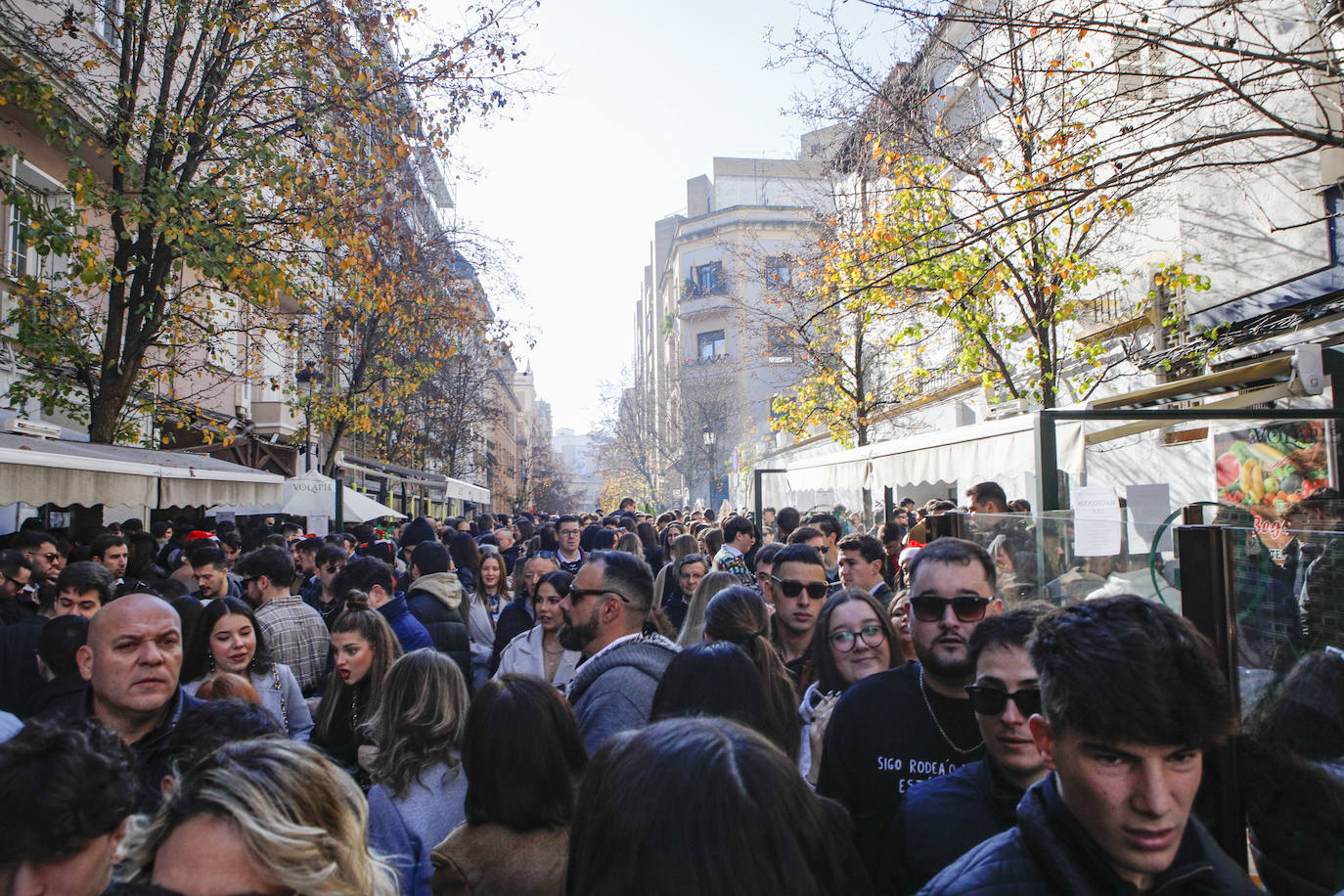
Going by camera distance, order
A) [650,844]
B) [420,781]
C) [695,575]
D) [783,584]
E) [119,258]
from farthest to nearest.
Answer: [119,258]
[695,575]
[783,584]
[420,781]
[650,844]

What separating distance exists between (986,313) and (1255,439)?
12.5ft

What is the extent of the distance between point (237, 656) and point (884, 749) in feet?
10.2

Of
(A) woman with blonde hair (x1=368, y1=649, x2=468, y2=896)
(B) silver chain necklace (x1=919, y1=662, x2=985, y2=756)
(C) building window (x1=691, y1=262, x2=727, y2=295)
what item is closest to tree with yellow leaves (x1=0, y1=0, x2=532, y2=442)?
(A) woman with blonde hair (x1=368, y1=649, x2=468, y2=896)

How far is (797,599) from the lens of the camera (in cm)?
480

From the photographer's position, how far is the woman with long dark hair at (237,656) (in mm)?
4445

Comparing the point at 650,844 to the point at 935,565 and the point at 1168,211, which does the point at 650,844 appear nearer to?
the point at 935,565

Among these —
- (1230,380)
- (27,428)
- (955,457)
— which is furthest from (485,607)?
(1230,380)

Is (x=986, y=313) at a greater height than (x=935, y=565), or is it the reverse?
(x=986, y=313)

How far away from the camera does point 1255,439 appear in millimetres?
12258

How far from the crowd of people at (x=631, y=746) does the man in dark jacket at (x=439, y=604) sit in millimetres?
526

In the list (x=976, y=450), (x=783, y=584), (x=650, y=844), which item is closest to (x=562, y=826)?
(x=650, y=844)

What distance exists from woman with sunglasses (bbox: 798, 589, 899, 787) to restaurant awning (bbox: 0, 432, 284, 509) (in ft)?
20.4

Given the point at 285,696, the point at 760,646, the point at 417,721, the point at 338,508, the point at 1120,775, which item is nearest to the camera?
the point at 1120,775

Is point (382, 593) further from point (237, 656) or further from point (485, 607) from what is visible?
point (485, 607)
